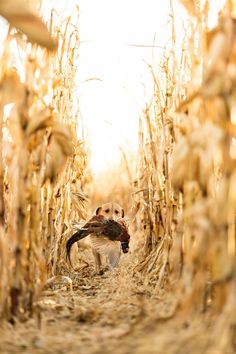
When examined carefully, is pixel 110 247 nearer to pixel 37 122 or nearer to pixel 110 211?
pixel 110 211

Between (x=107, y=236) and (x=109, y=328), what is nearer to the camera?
(x=109, y=328)

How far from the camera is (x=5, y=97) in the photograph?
6.68 feet

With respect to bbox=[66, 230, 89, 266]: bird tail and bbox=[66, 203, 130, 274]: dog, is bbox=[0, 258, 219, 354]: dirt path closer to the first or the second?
bbox=[66, 230, 89, 266]: bird tail

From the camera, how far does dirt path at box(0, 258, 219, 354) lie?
1.54m

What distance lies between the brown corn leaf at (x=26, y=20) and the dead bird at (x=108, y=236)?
1938mm

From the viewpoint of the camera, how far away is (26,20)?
6.11 ft

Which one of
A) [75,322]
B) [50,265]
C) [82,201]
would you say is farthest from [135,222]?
[75,322]

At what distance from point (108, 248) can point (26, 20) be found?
88.0 inches

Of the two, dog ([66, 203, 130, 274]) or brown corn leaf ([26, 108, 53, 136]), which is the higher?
brown corn leaf ([26, 108, 53, 136])

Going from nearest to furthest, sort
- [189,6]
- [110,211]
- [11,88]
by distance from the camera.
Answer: [11,88], [189,6], [110,211]

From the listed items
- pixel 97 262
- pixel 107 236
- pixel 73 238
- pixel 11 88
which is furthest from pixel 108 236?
pixel 11 88

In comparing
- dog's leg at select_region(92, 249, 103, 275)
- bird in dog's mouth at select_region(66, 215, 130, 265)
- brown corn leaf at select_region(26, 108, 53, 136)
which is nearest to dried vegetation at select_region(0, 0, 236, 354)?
brown corn leaf at select_region(26, 108, 53, 136)

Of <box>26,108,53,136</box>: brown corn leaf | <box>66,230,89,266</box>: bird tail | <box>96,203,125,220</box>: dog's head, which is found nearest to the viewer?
<box>26,108,53,136</box>: brown corn leaf

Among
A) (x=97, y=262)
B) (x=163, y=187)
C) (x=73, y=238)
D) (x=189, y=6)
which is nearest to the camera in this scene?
(x=189, y=6)
